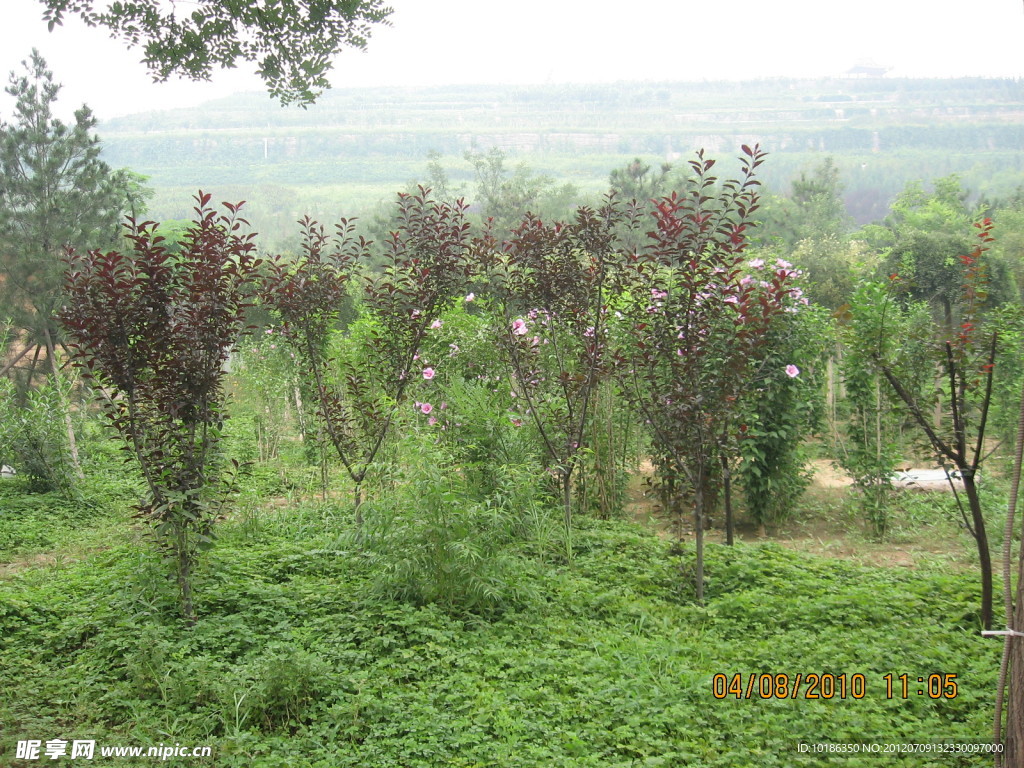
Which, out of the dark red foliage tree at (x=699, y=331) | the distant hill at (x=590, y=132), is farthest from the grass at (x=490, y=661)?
the distant hill at (x=590, y=132)

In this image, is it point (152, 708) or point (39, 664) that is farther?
point (39, 664)

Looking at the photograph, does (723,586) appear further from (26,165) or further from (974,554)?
(26,165)

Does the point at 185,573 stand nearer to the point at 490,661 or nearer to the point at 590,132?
the point at 490,661

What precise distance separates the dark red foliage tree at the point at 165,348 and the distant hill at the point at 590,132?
2164 inches

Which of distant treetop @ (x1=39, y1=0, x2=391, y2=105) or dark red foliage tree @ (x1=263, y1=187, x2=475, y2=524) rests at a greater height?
distant treetop @ (x1=39, y1=0, x2=391, y2=105)

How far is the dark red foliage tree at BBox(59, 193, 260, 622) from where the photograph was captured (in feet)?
11.9

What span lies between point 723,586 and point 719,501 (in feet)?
6.97

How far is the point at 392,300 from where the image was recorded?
231 inches

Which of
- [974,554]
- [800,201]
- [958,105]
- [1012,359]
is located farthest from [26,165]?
[958,105]

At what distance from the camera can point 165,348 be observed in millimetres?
3797

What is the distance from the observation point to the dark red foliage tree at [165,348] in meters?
3.63

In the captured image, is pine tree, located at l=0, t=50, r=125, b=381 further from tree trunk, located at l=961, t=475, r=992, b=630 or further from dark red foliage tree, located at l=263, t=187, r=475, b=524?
tree trunk, located at l=961, t=475, r=992, b=630

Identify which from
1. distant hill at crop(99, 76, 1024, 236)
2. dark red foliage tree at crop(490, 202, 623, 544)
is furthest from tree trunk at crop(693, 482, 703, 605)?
distant hill at crop(99, 76, 1024, 236)

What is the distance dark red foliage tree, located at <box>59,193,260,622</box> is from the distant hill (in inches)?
2164
